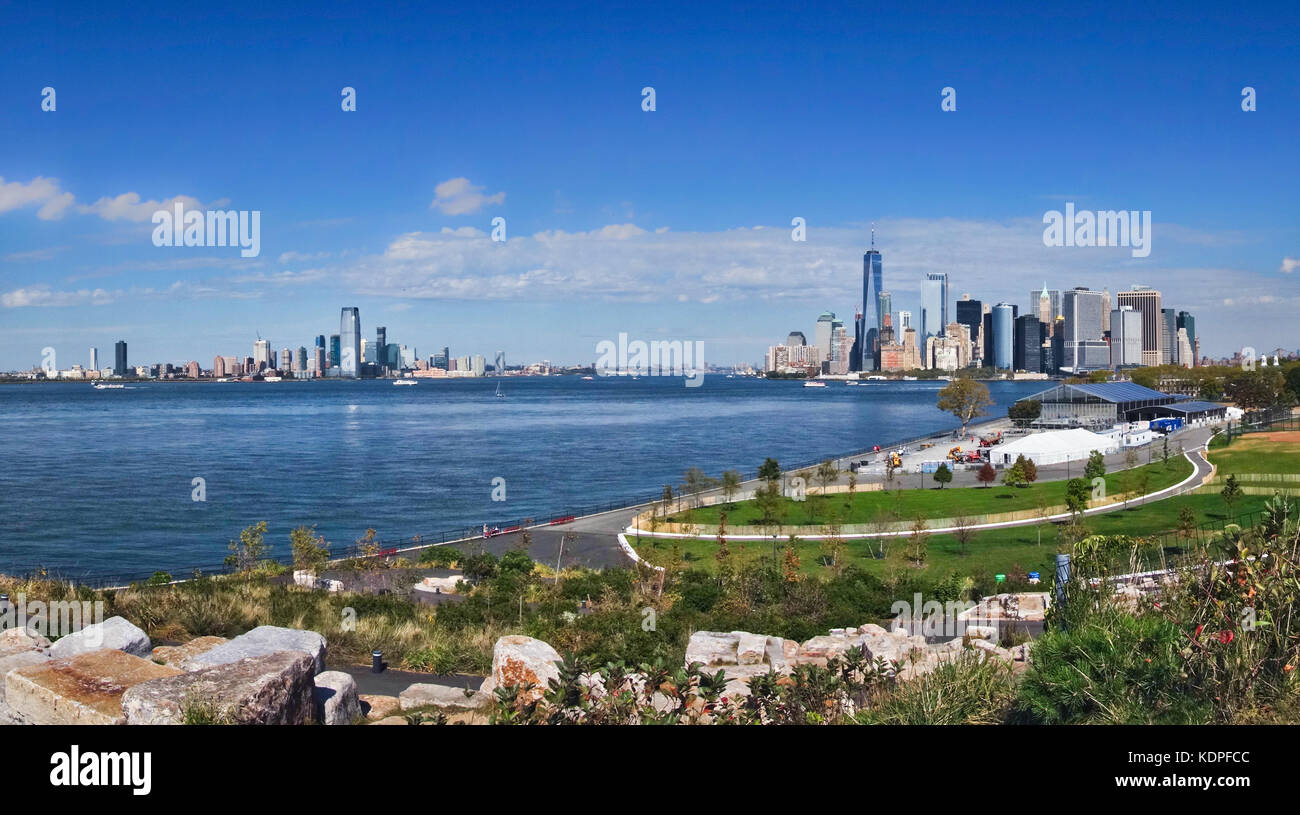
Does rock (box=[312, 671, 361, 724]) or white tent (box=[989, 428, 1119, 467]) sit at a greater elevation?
rock (box=[312, 671, 361, 724])

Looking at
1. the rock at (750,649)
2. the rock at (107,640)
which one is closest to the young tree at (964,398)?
the rock at (750,649)

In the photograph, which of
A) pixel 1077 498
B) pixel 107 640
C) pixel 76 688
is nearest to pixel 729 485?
pixel 1077 498

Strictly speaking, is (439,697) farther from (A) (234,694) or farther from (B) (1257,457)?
(B) (1257,457)

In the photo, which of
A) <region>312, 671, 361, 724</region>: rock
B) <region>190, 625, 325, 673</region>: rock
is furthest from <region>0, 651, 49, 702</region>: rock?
<region>312, 671, 361, 724</region>: rock

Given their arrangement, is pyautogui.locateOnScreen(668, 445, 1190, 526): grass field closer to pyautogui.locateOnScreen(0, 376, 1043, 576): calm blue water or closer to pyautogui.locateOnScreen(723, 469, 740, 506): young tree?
pyautogui.locateOnScreen(723, 469, 740, 506): young tree
